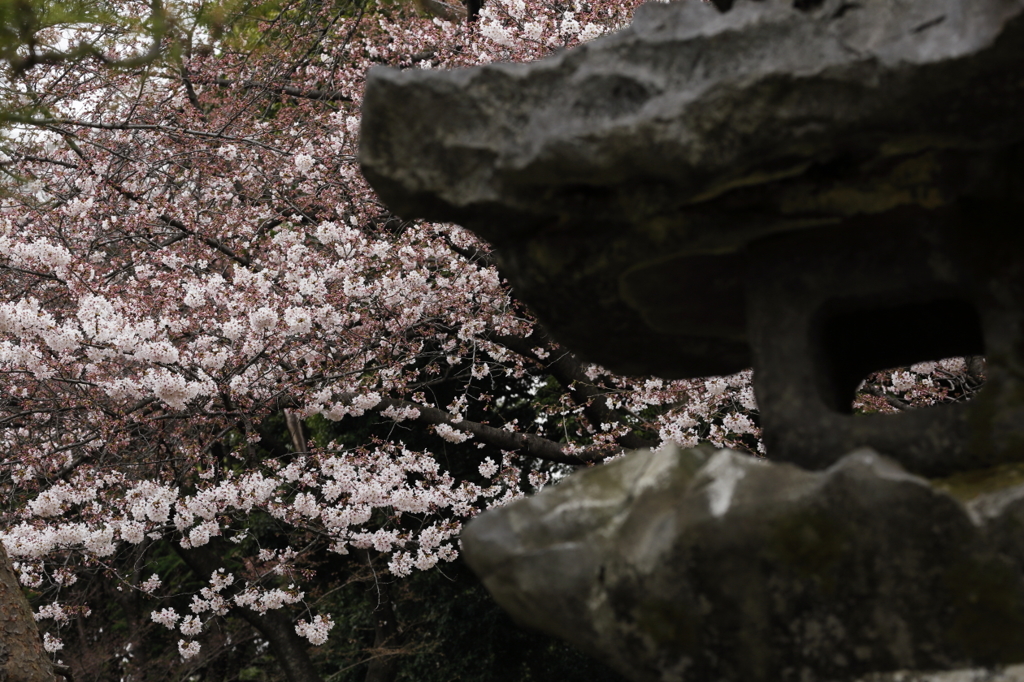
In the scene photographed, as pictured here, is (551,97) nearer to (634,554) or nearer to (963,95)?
(963,95)

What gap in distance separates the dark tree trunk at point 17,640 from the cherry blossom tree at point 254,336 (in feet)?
4.90

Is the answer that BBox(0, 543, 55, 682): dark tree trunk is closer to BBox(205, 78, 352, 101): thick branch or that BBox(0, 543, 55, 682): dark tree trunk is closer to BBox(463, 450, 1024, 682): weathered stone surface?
BBox(463, 450, 1024, 682): weathered stone surface

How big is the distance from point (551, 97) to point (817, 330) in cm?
83

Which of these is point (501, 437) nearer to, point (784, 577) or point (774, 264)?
point (774, 264)

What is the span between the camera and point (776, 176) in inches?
74.3

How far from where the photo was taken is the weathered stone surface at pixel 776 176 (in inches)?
67.8

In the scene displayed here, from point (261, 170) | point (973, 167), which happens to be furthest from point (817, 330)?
point (261, 170)

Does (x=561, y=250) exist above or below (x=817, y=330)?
above

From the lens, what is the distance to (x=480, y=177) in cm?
197

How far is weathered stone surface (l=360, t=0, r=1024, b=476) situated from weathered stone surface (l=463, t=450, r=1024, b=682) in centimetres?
35

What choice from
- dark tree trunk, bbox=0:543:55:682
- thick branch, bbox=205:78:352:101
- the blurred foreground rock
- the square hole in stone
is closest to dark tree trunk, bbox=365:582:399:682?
dark tree trunk, bbox=0:543:55:682

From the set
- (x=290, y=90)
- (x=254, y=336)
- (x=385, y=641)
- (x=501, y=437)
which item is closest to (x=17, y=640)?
(x=254, y=336)

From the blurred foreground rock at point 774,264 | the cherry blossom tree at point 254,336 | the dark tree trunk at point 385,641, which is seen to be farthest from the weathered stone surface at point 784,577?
the dark tree trunk at point 385,641

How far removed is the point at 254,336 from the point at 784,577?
5234mm
